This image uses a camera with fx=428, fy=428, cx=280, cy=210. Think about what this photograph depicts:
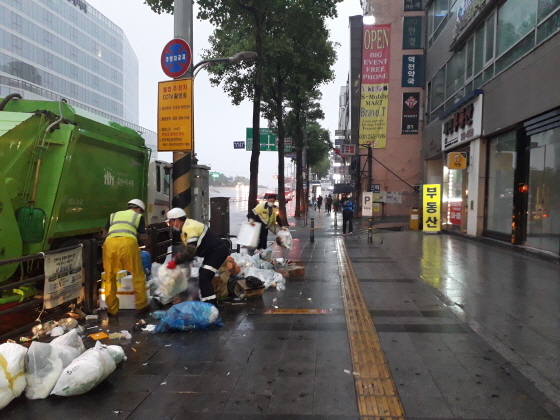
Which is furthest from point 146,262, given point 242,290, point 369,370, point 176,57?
point 369,370

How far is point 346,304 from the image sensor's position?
638 centimetres

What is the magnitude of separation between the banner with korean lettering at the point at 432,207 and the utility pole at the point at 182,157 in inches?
498

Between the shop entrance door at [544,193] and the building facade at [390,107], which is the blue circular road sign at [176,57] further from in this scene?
the building facade at [390,107]

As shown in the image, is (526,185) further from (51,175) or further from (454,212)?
(51,175)

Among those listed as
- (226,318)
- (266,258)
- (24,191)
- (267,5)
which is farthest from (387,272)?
(267,5)

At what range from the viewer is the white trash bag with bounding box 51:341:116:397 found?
3434 millimetres

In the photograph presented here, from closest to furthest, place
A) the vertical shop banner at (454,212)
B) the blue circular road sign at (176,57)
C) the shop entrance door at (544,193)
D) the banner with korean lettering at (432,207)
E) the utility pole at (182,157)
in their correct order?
1. the blue circular road sign at (176,57)
2. the utility pole at (182,157)
3. the shop entrance door at (544,193)
4. the vertical shop banner at (454,212)
5. the banner with korean lettering at (432,207)

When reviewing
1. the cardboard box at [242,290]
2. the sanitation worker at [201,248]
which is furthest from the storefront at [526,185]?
the sanitation worker at [201,248]

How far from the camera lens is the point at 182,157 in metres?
7.76

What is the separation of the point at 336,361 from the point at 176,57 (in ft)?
19.4

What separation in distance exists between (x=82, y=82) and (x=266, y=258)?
74.1 m

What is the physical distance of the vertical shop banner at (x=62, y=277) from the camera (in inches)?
208

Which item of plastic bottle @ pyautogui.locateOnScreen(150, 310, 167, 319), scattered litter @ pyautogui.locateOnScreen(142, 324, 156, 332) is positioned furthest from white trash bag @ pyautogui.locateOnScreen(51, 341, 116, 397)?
plastic bottle @ pyautogui.locateOnScreen(150, 310, 167, 319)

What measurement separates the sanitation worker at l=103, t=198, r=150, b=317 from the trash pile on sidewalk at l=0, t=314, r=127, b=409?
79.9 inches
